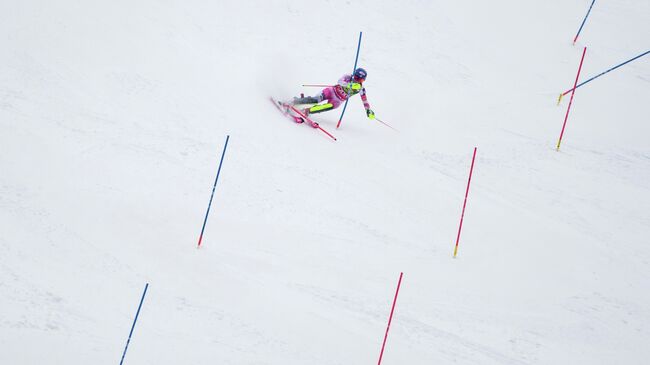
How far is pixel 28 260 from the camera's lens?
6.73 m

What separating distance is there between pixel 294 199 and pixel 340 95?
9.06ft

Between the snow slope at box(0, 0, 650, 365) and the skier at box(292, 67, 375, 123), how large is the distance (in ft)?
1.56

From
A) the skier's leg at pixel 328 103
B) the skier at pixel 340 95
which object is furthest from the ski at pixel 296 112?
the skier's leg at pixel 328 103

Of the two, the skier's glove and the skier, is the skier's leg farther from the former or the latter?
the skier's glove

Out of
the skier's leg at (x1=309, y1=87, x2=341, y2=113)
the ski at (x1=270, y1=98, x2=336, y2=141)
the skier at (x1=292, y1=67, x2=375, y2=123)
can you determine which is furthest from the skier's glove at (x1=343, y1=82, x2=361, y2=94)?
the ski at (x1=270, y1=98, x2=336, y2=141)

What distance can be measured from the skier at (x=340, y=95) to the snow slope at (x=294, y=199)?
47 centimetres

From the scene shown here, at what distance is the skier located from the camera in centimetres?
1046

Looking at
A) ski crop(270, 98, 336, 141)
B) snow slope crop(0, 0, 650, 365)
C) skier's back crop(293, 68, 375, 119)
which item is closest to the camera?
snow slope crop(0, 0, 650, 365)

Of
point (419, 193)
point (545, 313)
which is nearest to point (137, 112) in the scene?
point (419, 193)

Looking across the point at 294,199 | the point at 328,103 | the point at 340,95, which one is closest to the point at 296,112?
the point at 328,103

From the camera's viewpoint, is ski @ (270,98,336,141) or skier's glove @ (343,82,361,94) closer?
skier's glove @ (343,82,361,94)

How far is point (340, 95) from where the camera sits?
1069 centimetres

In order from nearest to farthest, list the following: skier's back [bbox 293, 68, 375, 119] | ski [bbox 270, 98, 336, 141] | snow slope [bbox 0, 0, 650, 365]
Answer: snow slope [bbox 0, 0, 650, 365]
skier's back [bbox 293, 68, 375, 119]
ski [bbox 270, 98, 336, 141]

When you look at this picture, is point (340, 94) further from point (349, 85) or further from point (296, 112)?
point (296, 112)
